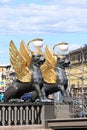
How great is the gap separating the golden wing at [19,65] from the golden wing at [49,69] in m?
1.76

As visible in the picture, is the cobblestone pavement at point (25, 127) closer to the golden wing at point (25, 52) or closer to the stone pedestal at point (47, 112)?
the stone pedestal at point (47, 112)

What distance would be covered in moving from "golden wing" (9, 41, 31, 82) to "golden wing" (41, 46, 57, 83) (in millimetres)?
1756

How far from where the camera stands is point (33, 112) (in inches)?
730

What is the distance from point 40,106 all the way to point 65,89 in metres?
3.25

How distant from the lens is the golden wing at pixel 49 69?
2170 centimetres

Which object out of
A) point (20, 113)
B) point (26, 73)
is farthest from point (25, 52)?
point (20, 113)

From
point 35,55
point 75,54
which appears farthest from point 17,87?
point 75,54

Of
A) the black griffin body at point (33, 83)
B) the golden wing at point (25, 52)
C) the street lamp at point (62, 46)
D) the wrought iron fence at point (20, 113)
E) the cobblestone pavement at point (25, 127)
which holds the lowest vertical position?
the cobblestone pavement at point (25, 127)

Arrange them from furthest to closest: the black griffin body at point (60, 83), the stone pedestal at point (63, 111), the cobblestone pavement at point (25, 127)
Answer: the black griffin body at point (60, 83)
the stone pedestal at point (63, 111)
the cobblestone pavement at point (25, 127)

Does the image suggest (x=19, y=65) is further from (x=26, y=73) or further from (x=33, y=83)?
(x=33, y=83)

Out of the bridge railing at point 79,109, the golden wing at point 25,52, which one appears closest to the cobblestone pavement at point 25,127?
the bridge railing at point 79,109

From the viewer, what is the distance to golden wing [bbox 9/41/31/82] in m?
19.7

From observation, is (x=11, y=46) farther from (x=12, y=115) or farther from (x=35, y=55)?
(x=12, y=115)

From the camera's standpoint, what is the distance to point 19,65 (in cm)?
1995
